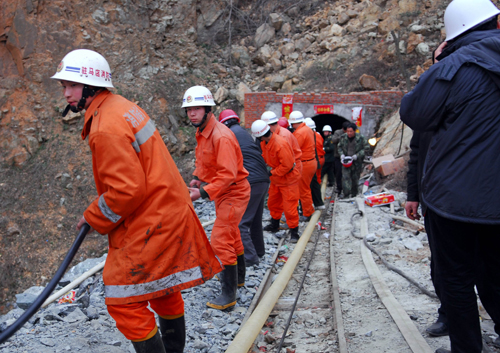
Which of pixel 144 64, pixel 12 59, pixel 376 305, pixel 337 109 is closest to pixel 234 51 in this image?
pixel 144 64

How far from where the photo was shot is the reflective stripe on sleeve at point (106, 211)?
2338mm

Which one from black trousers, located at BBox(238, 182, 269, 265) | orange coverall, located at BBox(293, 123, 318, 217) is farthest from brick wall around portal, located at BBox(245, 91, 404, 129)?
black trousers, located at BBox(238, 182, 269, 265)

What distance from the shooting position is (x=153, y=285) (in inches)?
97.3

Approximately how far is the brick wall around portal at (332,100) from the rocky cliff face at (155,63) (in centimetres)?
139

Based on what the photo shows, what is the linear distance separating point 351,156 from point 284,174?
4.63 m

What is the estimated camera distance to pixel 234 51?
21844 mm

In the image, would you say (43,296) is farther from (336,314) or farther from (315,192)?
(315,192)

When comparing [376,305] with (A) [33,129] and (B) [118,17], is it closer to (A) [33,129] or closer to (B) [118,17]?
(A) [33,129]

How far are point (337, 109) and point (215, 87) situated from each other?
23.7 feet

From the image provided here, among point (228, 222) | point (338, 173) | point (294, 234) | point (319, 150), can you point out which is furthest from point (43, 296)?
point (338, 173)

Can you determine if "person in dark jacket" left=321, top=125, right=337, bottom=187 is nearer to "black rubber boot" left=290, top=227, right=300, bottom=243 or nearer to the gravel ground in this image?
"black rubber boot" left=290, top=227, right=300, bottom=243

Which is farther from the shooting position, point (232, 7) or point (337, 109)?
point (232, 7)

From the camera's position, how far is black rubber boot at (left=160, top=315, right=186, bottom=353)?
2.82 meters

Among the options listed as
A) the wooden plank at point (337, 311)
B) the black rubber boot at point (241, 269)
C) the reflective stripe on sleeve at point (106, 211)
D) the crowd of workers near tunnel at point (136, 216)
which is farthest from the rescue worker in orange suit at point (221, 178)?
the reflective stripe on sleeve at point (106, 211)
